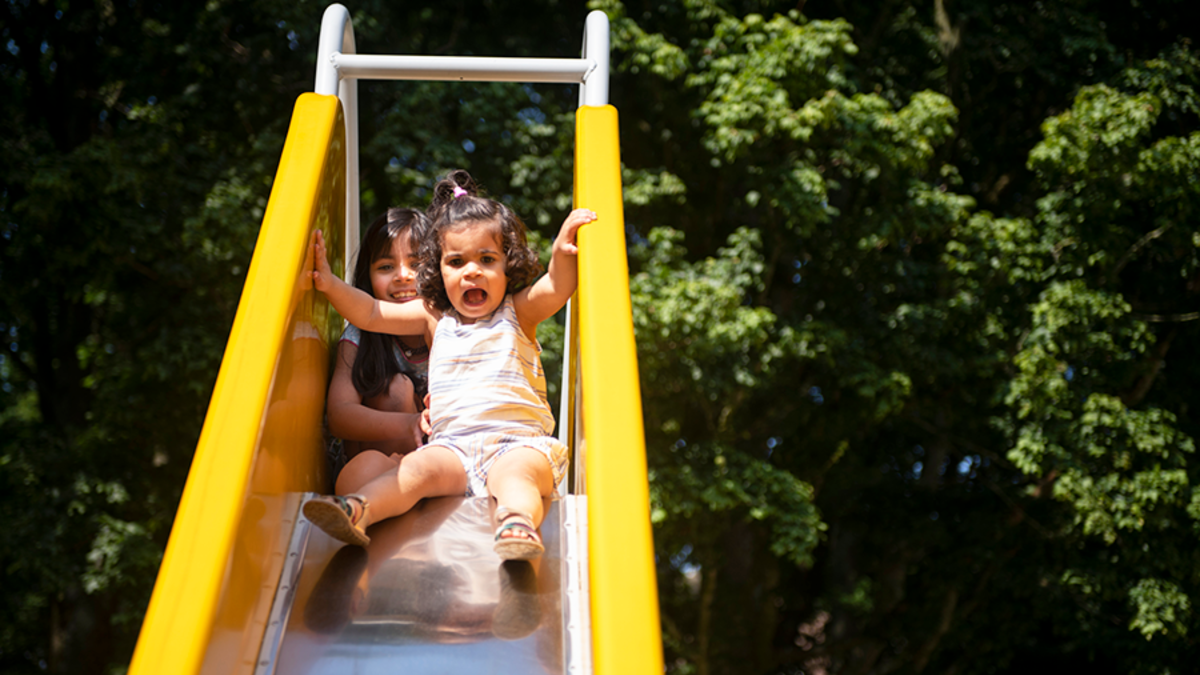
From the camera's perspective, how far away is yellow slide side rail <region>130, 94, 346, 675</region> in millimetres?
1198

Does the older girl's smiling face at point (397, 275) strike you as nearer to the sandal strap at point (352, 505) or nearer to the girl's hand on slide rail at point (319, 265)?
the girl's hand on slide rail at point (319, 265)

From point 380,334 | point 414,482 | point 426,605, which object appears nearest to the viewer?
point 426,605

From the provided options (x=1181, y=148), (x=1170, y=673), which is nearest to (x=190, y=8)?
(x=1181, y=148)

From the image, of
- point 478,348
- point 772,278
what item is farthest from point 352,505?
point 772,278

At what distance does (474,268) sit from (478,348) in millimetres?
182

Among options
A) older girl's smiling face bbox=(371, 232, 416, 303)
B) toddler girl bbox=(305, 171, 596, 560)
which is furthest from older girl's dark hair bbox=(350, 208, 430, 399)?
toddler girl bbox=(305, 171, 596, 560)

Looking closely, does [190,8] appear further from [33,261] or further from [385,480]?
[385,480]

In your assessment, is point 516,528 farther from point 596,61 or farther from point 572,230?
point 596,61

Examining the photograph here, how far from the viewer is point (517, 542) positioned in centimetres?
155

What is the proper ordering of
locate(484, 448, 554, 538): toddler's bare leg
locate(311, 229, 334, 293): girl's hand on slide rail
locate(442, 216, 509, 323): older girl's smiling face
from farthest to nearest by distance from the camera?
locate(442, 216, 509, 323): older girl's smiling face
locate(311, 229, 334, 293): girl's hand on slide rail
locate(484, 448, 554, 538): toddler's bare leg

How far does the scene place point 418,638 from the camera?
1.42m

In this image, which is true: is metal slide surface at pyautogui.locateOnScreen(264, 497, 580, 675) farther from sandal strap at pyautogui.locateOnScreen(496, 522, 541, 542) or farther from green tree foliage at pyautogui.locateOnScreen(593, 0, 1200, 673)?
green tree foliage at pyautogui.locateOnScreen(593, 0, 1200, 673)

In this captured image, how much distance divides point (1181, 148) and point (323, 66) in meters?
5.92

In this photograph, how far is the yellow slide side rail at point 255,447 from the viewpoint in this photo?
1.20 meters
